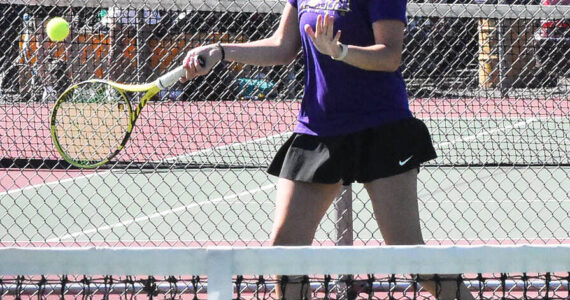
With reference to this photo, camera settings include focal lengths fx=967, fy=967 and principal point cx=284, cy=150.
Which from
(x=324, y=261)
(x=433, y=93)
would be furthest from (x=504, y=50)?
(x=324, y=261)

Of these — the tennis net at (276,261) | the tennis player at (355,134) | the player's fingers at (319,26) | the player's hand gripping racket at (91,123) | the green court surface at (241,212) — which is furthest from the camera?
the green court surface at (241,212)

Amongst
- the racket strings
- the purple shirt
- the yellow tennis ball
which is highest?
the yellow tennis ball

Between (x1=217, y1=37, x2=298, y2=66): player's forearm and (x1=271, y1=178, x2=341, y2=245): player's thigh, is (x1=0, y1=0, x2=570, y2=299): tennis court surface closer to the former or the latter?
(x1=271, y1=178, x2=341, y2=245): player's thigh

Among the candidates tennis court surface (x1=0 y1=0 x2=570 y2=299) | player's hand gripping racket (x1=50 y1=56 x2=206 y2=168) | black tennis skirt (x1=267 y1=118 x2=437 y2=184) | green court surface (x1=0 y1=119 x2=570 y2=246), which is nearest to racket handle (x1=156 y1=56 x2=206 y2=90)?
black tennis skirt (x1=267 y1=118 x2=437 y2=184)

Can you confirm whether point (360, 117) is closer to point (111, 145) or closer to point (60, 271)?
point (60, 271)

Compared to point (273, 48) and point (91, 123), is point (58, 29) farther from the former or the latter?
point (273, 48)

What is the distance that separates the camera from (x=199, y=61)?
318 cm

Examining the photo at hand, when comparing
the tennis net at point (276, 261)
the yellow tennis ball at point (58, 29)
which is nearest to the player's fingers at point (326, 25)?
the tennis net at point (276, 261)

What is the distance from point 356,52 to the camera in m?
2.97

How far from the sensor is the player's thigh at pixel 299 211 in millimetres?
3199

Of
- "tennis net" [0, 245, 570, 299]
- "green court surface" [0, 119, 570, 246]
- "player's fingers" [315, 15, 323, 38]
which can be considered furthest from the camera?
"green court surface" [0, 119, 570, 246]

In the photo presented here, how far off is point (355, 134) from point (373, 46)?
31 centimetres

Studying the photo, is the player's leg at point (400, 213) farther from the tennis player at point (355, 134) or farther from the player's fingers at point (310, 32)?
the player's fingers at point (310, 32)

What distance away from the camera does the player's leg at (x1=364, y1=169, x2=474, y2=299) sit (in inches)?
123
